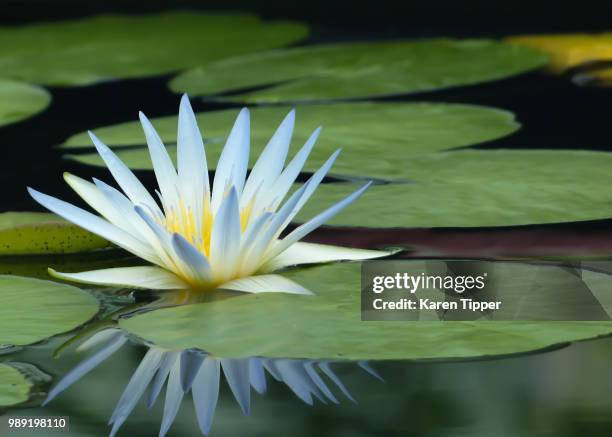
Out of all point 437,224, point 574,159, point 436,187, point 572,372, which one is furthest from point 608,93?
point 572,372

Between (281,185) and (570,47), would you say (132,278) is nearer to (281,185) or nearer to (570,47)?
(281,185)

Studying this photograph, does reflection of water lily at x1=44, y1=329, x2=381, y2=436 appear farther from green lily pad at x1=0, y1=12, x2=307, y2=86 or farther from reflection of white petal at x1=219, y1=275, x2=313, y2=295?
green lily pad at x1=0, y1=12, x2=307, y2=86

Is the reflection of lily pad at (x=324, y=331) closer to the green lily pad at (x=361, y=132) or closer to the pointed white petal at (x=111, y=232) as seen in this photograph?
the pointed white petal at (x=111, y=232)

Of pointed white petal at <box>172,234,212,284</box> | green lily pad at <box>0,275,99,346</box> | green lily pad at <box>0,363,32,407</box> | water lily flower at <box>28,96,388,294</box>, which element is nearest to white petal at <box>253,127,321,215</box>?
water lily flower at <box>28,96,388,294</box>

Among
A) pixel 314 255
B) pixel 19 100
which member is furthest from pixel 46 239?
pixel 19 100

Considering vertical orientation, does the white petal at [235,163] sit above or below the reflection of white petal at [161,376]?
above

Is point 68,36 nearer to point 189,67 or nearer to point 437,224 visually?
point 189,67

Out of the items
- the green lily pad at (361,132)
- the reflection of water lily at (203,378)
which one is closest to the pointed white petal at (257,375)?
the reflection of water lily at (203,378)
